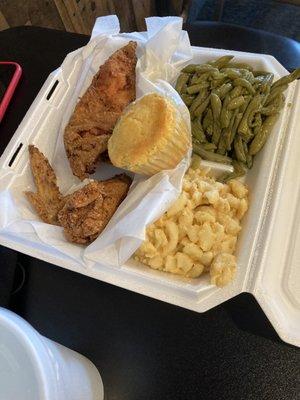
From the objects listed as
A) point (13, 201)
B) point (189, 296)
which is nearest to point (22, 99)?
point (13, 201)

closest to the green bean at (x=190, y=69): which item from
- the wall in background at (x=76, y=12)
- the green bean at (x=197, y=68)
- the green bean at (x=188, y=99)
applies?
the green bean at (x=197, y=68)

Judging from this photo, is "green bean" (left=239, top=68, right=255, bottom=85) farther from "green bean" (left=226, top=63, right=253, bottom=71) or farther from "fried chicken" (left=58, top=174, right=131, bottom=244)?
"fried chicken" (left=58, top=174, right=131, bottom=244)

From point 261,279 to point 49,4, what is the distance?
1.98m

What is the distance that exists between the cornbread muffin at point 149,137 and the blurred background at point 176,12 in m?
1.40

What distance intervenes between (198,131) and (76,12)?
151cm

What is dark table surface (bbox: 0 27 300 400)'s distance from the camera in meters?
1.10

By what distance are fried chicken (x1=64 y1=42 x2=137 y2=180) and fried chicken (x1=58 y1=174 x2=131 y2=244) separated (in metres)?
0.14

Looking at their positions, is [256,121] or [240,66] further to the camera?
[240,66]

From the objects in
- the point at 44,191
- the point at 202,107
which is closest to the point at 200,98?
the point at 202,107

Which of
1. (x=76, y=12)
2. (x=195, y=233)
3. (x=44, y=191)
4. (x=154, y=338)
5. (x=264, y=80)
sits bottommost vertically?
(x=154, y=338)

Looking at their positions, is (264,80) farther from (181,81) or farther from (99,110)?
(99,110)

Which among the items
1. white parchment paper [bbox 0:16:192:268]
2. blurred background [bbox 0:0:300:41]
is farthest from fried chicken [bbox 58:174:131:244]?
blurred background [bbox 0:0:300:41]

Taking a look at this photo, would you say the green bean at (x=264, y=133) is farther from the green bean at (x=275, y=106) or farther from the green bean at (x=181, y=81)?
the green bean at (x=181, y=81)

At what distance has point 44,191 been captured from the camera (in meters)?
1.36
